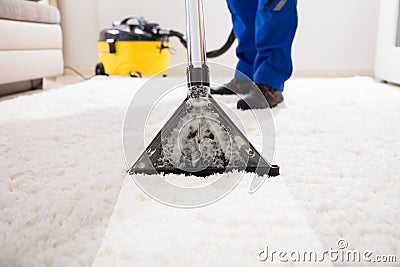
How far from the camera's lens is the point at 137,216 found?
1.74 feet

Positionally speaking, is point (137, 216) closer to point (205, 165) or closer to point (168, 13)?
point (205, 165)

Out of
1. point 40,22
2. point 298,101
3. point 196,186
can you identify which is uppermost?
point 40,22

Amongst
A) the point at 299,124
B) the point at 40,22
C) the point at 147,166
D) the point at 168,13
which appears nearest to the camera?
the point at 147,166

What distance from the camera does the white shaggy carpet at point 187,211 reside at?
45cm

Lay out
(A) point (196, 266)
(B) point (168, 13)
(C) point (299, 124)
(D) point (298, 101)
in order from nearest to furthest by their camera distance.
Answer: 1. (A) point (196, 266)
2. (C) point (299, 124)
3. (D) point (298, 101)
4. (B) point (168, 13)

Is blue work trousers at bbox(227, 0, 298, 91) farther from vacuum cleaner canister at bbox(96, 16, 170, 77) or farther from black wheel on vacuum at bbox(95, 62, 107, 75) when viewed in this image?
black wheel on vacuum at bbox(95, 62, 107, 75)

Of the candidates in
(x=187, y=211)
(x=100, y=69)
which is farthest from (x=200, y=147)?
(x=100, y=69)

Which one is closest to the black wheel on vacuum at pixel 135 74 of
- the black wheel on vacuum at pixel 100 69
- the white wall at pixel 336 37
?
the black wheel on vacuum at pixel 100 69

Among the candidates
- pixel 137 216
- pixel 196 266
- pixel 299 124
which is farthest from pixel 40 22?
pixel 196 266

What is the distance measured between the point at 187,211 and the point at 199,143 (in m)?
0.14

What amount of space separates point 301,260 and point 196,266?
10 cm

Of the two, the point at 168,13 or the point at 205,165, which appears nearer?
the point at 205,165

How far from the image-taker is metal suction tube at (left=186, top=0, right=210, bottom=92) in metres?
0.65

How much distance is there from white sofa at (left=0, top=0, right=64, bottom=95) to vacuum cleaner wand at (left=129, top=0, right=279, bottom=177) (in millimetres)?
1354
